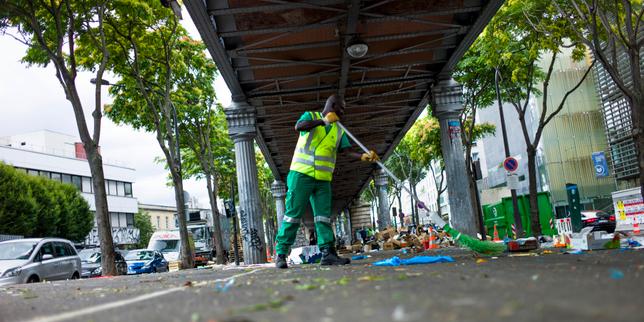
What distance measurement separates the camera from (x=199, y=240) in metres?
38.1

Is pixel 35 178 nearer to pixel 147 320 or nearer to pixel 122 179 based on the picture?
pixel 122 179

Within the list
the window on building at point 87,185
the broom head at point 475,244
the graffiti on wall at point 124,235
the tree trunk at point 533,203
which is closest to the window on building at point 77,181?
the window on building at point 87,185

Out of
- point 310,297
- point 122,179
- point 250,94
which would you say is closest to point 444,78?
point 250,94

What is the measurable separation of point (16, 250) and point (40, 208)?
965 inches

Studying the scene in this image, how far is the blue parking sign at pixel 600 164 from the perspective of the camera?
33719 mm

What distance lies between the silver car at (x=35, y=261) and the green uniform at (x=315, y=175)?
30.8 feet

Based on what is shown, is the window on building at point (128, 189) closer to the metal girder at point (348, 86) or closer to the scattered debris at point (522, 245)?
the metal girder at point (348, 86)

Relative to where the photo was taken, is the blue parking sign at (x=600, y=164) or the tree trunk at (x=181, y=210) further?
the blue parking sign at (x=600, y=164)

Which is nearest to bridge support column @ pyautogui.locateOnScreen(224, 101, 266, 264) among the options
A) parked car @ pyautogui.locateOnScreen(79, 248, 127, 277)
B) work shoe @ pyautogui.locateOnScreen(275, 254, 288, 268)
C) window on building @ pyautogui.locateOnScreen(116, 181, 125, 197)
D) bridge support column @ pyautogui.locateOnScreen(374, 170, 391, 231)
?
work shoe @ pyautogui.locateOnScreen(275, 254, 288, 268)

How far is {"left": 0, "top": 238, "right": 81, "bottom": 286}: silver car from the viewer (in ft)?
46.2

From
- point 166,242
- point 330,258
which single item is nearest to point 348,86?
point 330,258

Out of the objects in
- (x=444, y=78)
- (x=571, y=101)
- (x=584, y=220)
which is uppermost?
(x=571, y=101)

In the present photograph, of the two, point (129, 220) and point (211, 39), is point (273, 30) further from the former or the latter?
point (129, 220)

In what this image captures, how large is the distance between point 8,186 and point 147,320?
36.2m
